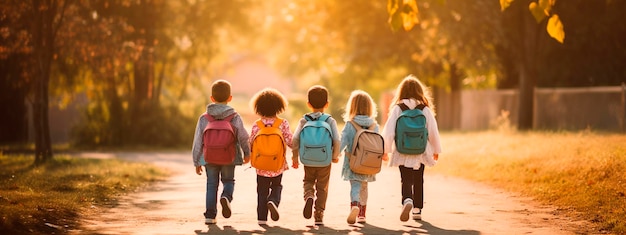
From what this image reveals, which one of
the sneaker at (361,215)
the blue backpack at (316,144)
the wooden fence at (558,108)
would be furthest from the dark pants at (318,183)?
the wooden fence at (558,108)

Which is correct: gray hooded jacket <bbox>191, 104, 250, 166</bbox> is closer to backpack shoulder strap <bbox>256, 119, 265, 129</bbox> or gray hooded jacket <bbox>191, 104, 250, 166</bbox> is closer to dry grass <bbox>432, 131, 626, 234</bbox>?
backpack shoulder strap <bbox>256, 119, 265, 129</bbox>

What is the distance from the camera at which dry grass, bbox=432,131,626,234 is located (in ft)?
41.9

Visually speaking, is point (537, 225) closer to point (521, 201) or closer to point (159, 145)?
point (521, 201)

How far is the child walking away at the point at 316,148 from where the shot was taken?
35.5ft

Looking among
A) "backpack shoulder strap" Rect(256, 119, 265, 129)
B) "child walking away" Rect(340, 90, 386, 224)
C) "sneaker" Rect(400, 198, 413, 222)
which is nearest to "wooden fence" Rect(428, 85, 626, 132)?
"sneaker" Rect(400, 198, 413, 222)

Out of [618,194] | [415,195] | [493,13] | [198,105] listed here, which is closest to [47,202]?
[415,195]

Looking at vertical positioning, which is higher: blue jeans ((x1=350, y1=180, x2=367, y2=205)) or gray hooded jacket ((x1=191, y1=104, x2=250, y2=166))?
gray hooded jacket ((x1=191, y1=104, x2=250, y2=166))

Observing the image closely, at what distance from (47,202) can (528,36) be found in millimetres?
21526

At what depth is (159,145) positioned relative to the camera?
3441cm

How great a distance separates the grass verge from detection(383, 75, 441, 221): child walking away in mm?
3564

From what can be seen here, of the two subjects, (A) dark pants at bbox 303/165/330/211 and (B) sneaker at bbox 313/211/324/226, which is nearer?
(B) sneaker at bbox 313/211/324/226

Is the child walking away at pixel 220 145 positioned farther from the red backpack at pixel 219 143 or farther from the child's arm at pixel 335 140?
the child's arm at pixel 335 140

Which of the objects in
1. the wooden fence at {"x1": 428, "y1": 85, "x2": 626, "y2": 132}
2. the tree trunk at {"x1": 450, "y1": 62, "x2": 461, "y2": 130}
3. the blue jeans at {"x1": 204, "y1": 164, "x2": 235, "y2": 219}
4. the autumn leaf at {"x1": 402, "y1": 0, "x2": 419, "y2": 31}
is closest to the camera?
the autumn leaf at {"x1": 402, "y1": 0, "x2": 419, "y2": 31}

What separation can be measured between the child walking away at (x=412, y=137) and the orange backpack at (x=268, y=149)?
122cm
